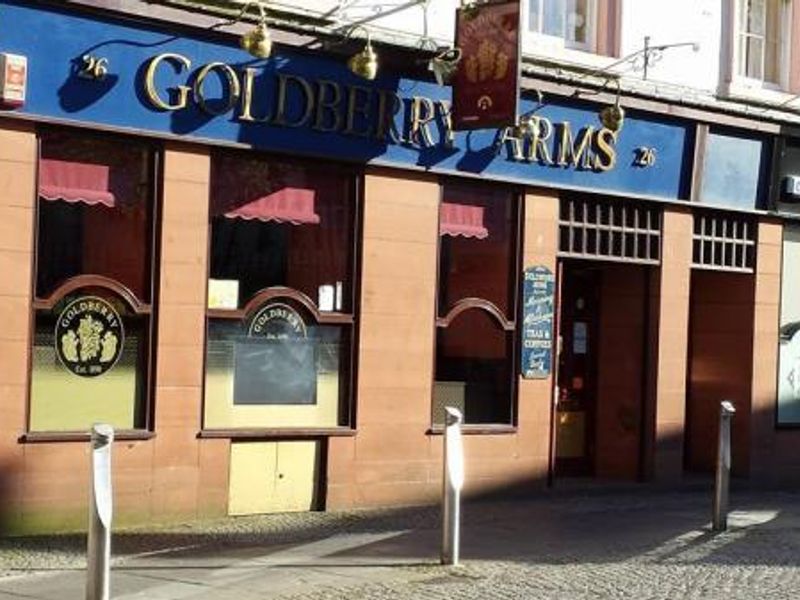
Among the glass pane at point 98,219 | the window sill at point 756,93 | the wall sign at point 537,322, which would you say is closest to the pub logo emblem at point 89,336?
the glass pane at point 98,219

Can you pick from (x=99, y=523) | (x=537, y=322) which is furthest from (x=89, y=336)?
(x=537, y=322)

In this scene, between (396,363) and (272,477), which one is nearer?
(272,477)

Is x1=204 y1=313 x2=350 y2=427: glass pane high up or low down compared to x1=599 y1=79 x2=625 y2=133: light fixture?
down

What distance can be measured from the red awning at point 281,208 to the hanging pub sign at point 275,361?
2.51ft

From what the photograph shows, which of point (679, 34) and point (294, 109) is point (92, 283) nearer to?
point (294, 109)

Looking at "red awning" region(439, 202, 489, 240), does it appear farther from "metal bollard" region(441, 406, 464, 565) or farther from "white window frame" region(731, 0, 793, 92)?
"white window frame" region(731, 0, 793, 92)

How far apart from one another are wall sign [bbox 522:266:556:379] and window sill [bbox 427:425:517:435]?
566mm

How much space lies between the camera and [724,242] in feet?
51.5

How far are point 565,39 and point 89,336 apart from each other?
246 inches

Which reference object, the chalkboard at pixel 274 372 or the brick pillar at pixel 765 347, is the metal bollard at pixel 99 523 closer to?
the chalkboard at pixel 274 372

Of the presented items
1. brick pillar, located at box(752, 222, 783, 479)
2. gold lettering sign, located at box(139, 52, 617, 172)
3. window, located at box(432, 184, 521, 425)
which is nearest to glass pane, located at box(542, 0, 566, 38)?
gold lettering sign, located at box(139, 52, 617, 172)

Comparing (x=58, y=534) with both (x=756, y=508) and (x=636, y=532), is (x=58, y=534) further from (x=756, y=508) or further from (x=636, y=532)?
(x=756, y=508)

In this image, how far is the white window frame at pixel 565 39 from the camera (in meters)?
14.1

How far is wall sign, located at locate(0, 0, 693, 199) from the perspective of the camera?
1053 centimetres
